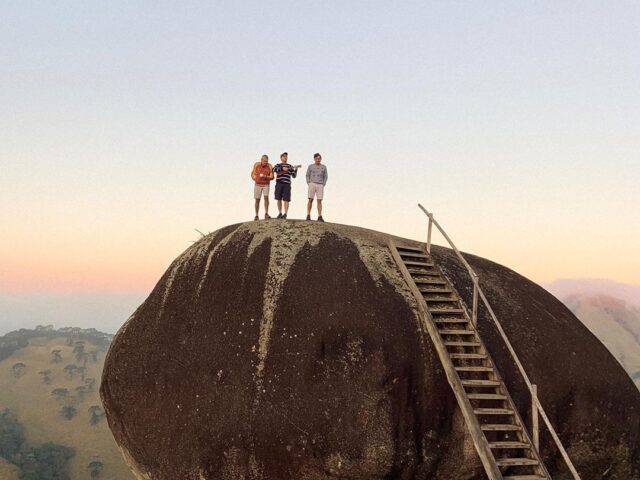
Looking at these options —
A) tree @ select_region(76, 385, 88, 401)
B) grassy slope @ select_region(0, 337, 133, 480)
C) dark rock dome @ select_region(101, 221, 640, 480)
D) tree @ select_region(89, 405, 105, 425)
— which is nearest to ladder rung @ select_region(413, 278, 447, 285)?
dark rock dome @ select_region(101, 221, 640, 480)

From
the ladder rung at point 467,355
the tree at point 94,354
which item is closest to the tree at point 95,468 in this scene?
the tree at point 94,354

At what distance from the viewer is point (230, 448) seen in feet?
35.7

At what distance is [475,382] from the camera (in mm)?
10570

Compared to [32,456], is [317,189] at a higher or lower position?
higher

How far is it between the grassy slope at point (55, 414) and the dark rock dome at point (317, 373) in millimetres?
66617

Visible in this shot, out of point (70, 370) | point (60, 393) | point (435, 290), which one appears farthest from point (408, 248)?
point (70, 370)

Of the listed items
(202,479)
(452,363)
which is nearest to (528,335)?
(452,363)

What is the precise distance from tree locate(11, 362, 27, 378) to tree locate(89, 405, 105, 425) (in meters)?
24.5

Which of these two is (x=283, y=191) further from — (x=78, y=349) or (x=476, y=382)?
(x=78, y=349)

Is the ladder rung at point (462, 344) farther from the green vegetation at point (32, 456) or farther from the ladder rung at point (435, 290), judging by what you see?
the green vegetation at point (32, 456)

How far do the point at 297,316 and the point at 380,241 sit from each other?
3.71m

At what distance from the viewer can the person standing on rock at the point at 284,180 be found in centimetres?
1656

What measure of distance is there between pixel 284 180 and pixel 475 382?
8.75 m

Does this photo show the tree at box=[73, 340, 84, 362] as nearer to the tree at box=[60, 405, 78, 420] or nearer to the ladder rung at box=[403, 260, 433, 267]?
the tree at box=[60, 405, 78, 420]
